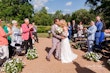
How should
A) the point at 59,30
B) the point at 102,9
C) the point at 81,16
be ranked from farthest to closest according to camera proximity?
the point at 81,16 < the point at 102,9 < the point at 59,30

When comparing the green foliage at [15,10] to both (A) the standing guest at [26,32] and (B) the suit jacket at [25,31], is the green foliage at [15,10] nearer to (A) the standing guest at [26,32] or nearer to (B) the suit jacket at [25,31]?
(A) the standing guest at [26,32]

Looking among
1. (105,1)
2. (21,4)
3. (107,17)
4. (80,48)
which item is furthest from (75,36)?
(21,4)

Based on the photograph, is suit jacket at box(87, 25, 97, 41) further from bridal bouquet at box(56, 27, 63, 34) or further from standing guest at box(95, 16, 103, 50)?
bridal bouquet at box(56, 27, 63, 34)

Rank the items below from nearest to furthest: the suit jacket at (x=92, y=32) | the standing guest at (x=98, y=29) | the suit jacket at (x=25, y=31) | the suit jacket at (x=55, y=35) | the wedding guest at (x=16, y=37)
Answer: the suit jacket at (x=55, y=35) → the suit jacket at (x=25, y=31) → the wedding guest at (x=16, y=37) → the suit jacket at (x=92, y=32) → the standing guest at (x=98, y=29)

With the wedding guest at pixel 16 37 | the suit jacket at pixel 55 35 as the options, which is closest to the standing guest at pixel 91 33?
the suit jacket at pixel 55 35

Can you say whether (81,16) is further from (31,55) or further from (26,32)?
(31,55)

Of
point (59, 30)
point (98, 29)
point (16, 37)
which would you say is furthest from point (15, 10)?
point (59, 30)

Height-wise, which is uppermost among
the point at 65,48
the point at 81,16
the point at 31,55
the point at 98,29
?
the point at 81,16

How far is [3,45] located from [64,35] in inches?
123

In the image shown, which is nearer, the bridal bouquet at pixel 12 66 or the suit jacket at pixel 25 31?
the bridal bouquet at pixel 12 66

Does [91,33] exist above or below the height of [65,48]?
above

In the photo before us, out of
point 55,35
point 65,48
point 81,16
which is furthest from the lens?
point 81,16

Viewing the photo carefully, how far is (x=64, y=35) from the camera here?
41.6 ft

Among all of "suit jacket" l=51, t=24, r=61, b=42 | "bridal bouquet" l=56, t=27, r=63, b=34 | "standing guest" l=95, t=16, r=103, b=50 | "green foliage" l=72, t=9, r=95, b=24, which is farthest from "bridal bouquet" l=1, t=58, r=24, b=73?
"green foliage" l=72, t=9, r=95, b=24
